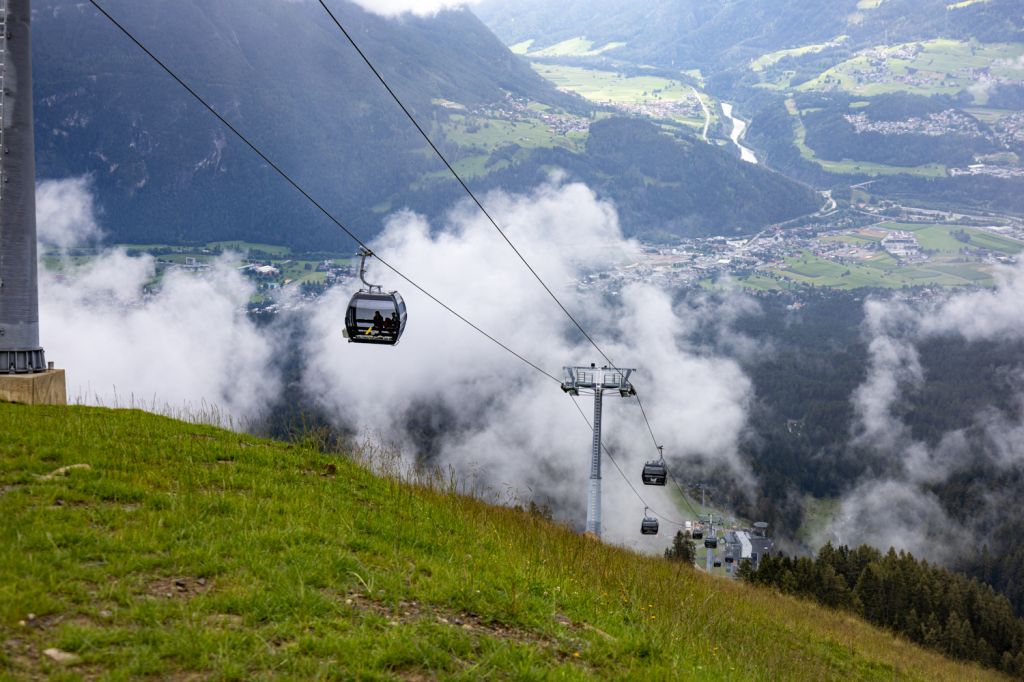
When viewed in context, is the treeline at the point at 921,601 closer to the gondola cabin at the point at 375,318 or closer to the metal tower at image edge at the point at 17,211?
the gondola cabin at the point at 375,318

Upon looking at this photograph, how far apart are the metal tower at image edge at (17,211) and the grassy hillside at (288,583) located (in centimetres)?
521

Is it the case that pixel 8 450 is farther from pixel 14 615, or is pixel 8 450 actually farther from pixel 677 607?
pixel 677 607

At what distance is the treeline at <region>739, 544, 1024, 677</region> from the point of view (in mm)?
66562

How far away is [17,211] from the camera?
16.4 metres

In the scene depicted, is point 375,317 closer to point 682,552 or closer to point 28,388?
point 28,388

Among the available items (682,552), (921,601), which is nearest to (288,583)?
(682,552)

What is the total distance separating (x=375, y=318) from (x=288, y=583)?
1393 centimetres

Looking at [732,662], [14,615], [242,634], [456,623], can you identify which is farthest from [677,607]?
[14,615]

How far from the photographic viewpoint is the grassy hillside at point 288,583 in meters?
6.03

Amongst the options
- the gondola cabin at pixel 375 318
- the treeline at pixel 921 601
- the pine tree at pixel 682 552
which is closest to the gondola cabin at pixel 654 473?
the pine tree at pixel 682 552

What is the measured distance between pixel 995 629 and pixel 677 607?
8790 cm

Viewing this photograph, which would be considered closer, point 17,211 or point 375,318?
point 17,211

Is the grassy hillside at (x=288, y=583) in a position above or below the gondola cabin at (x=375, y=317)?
below

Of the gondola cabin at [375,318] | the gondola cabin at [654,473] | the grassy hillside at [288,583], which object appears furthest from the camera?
the gondola cabin at [654,473]
